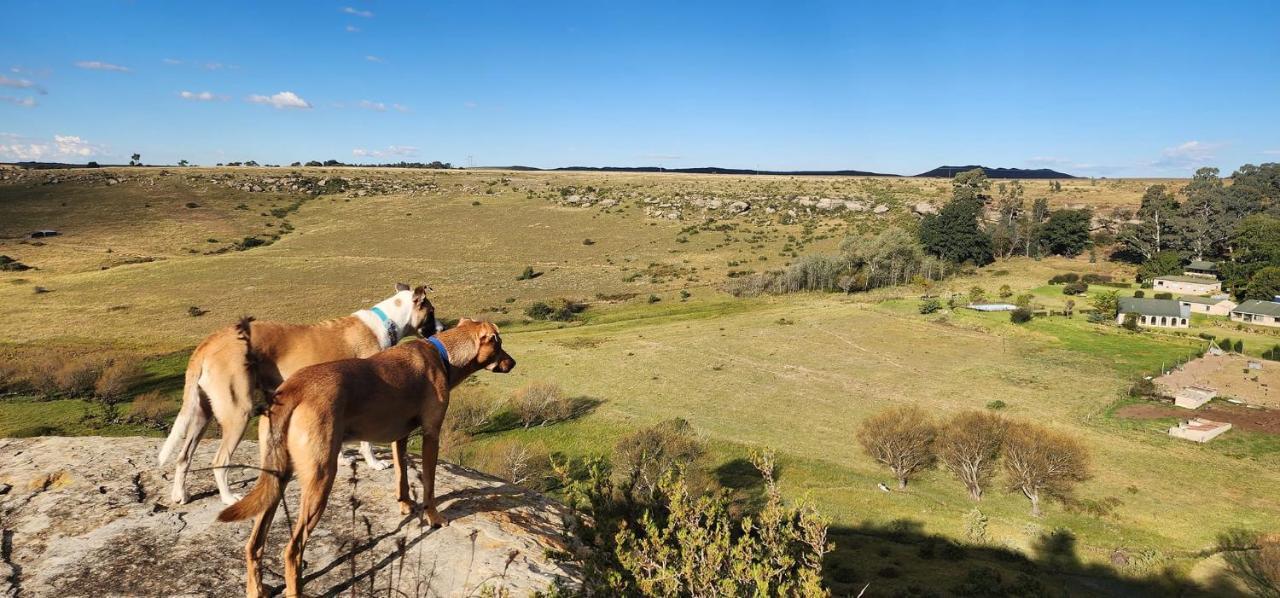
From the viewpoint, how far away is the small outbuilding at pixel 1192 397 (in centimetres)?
4956

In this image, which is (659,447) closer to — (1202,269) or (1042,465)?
(1042,465)

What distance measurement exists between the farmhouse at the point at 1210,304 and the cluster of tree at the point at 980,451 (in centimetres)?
5587

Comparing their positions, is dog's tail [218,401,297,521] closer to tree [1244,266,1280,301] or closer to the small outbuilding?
the small outbuilding

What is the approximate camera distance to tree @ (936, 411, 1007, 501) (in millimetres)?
39969

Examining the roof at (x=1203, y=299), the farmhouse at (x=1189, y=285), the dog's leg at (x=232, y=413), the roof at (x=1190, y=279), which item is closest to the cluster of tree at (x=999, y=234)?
the roof at (x=1190, y=279)

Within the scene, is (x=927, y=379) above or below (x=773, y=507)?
below

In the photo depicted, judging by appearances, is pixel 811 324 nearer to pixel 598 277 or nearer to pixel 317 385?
pixel 598 277

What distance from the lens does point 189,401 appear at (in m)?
6.64

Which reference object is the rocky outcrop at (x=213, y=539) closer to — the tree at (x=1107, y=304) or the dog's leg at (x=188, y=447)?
the dog's leg at (x=188, y=447)

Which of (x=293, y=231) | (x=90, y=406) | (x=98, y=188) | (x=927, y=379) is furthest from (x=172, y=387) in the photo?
(x=98, y=188)

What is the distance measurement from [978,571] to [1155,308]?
64.5 metres

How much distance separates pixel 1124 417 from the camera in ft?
158

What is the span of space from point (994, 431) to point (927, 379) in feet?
54.0

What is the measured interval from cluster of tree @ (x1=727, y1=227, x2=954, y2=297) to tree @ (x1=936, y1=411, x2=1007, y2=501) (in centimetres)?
4887
